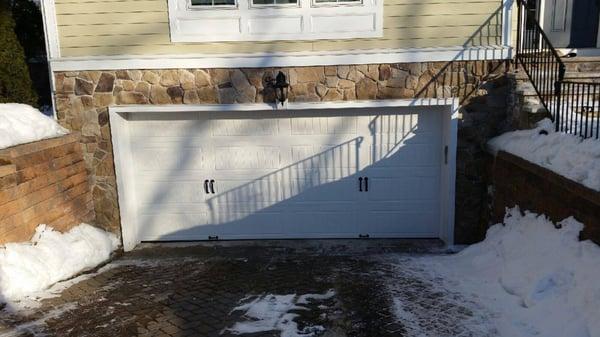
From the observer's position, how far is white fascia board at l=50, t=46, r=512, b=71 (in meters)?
6.74

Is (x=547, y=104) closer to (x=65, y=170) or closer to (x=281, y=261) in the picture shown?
(x=281, y=261)

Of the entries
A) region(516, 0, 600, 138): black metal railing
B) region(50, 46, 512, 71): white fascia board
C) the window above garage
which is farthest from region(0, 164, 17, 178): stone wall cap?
region(516, 0, 600, 138): black metal railing

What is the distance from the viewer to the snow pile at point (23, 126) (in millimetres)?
5977

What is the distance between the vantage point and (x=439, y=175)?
735cm

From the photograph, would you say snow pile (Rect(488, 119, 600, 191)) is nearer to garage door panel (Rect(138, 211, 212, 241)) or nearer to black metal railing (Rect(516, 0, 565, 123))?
black metal railing (Rect(516, 0, 565, 123))

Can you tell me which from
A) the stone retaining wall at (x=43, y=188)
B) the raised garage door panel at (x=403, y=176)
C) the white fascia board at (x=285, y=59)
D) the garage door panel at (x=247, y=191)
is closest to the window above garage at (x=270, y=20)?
the white fascia board at (x=285, y=59)

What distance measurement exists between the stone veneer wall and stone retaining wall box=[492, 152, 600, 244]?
1.79 ft

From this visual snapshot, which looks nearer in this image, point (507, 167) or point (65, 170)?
point (507, 167)

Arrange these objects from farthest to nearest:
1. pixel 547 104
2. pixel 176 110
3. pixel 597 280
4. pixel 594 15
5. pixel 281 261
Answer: pixel 594 15 → pixel 176 110 → pixel 281 261 → pixel 547 104 → pixel 597 280

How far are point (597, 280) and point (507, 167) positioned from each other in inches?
100.0

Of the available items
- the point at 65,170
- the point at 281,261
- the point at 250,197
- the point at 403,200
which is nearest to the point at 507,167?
the point at 403,200

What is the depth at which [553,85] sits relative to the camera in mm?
6285

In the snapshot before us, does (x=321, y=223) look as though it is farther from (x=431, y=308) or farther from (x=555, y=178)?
(x=555, y=178)

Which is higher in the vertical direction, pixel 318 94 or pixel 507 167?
pixel 318 94
